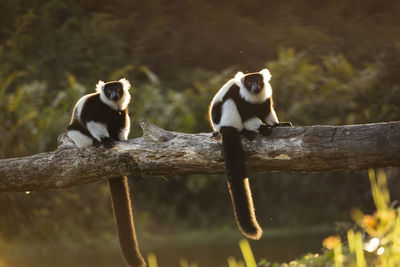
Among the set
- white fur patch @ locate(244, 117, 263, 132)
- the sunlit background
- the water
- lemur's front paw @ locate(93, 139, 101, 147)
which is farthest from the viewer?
the sunlit background

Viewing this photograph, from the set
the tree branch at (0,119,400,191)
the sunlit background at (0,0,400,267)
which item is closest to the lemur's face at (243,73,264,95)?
the tree branch at (0,119,400,191)

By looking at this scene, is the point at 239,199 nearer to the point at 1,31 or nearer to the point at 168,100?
the point at 168,100

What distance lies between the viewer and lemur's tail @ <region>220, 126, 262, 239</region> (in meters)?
4.30

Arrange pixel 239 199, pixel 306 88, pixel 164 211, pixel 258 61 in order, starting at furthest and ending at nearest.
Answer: pixel 258 61 → pixel 306 88 → pixel 164 211 → pixel 239 199

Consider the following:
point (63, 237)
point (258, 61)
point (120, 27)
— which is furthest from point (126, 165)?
point (120, 27)

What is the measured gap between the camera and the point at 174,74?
16953 millimetres

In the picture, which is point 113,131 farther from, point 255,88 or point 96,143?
point 255,88

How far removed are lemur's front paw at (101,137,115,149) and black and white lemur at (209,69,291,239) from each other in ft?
3.25

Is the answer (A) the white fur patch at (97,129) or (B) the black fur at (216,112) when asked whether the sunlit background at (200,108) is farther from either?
(A) the white fur patch at (97,129)

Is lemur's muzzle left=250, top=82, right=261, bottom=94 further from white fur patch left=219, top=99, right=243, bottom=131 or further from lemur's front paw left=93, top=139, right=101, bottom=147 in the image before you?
lemur's front paw left=93, top=139, right=101, bottom=147

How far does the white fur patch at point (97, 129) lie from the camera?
5.32m

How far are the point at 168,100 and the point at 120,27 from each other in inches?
189

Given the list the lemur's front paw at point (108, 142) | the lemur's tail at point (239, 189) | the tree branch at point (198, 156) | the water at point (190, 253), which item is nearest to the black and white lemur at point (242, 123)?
the lemur's tail at point (239, 189)

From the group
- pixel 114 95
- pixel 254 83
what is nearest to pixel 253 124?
pixel 254 83
